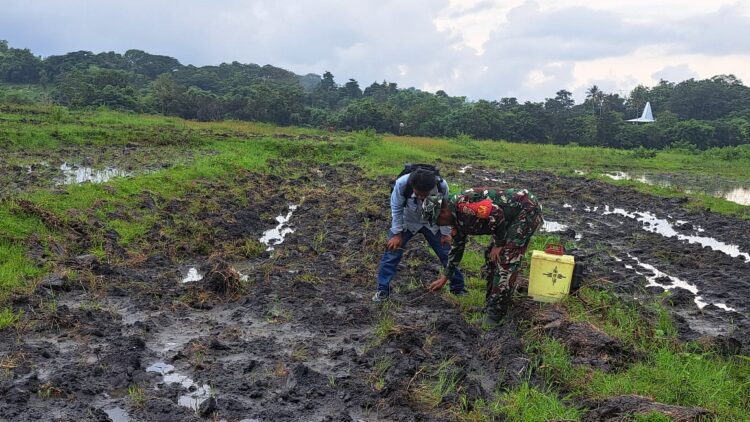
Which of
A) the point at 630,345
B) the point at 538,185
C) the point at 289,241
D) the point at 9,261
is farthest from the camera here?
the point at 538,185

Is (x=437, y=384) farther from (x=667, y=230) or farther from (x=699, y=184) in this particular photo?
(x=699, y=184)

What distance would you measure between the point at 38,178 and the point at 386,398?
10.9 meters

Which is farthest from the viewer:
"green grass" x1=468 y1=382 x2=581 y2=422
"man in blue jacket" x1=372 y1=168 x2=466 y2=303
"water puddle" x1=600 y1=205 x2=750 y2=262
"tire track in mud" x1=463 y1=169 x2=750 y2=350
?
"water puddle" x1=600 y1=205 x2=750 y2=262

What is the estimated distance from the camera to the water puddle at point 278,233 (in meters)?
9.38

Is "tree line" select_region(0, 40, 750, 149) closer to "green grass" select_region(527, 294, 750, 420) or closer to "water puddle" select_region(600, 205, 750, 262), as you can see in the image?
"water puddle" select_region(600, 205, 750, 262)

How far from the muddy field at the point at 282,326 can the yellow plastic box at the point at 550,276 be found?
0.19 metres

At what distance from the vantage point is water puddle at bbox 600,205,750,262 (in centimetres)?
988

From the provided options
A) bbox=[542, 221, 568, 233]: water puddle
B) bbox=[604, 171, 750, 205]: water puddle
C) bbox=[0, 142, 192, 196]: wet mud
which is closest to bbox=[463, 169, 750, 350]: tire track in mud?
bbox=[542, 221, 568, 233]: water puddle

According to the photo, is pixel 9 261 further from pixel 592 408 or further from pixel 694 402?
pixel 694 402

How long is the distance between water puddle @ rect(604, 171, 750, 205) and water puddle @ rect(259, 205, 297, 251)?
12576 mm

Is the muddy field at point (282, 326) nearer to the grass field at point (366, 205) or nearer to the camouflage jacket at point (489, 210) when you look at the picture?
the grass field at point (366, 205)

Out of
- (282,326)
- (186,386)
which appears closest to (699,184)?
(282,326)

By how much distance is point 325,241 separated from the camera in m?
9.23

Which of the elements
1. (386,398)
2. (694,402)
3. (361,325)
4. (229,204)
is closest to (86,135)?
(229,204)
